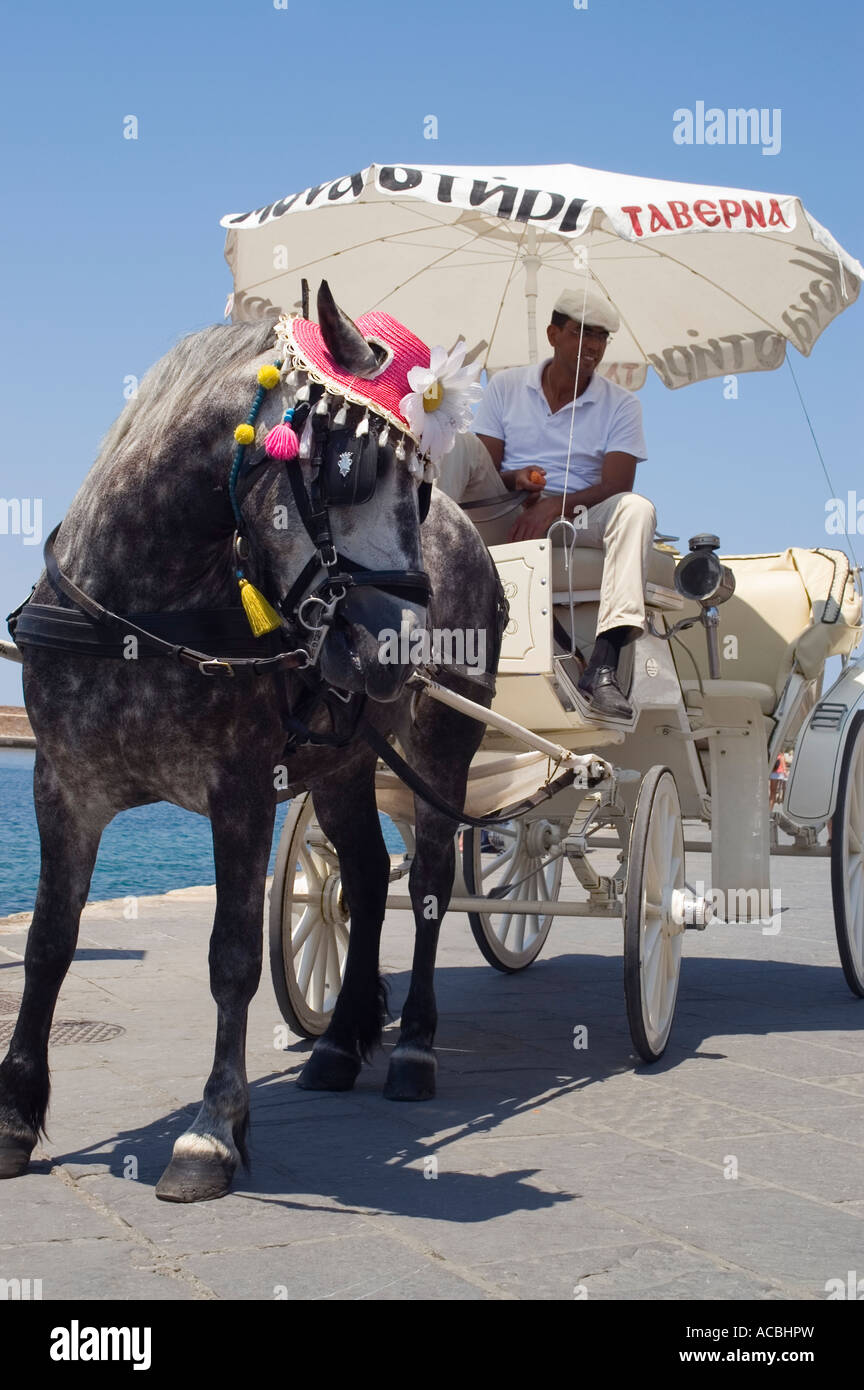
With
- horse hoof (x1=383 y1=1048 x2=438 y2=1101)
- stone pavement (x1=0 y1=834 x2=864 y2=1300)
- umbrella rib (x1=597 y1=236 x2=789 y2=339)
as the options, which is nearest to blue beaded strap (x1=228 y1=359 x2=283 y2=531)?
stone pavement (x1=0 y1=834 x2=864 y2=1300)

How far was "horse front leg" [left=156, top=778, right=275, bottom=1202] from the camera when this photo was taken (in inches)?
129

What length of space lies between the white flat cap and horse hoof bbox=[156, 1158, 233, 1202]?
3355 mm

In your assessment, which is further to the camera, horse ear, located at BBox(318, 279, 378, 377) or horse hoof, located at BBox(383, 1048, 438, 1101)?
horse hoof, located at BBox(383, 1048, 438, 1101)

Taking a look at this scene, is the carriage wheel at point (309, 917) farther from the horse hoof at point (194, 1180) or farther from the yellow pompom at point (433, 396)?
the yellow pompom at point (433, 396)

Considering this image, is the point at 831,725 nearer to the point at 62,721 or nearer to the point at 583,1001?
the point at 583,1001

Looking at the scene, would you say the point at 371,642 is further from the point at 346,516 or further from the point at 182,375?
the point at 182,375

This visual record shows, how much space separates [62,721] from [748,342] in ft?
12.9

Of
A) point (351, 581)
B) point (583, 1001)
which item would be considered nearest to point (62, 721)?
point (351, 581)

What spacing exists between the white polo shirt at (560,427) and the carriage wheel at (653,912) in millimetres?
1197

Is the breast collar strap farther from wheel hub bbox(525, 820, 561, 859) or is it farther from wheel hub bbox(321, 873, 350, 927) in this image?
wheel hub bbox(525, 820, 561, 859)

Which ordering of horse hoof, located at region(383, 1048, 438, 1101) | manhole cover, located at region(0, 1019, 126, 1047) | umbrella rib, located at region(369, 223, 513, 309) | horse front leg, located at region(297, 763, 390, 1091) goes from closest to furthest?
horse hoof, located at region(383, 1048, 438, 1101)
horse front leg, located at region(297, 763, 390, 1091)
manhole cover, located at region(0, 1019, 126, 1047)
umbrella rib, located at region(369, 223, 513, 309)

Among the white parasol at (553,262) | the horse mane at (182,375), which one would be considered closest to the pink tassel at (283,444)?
the horse mane at (182,375)

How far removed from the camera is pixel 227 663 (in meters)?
3.22
